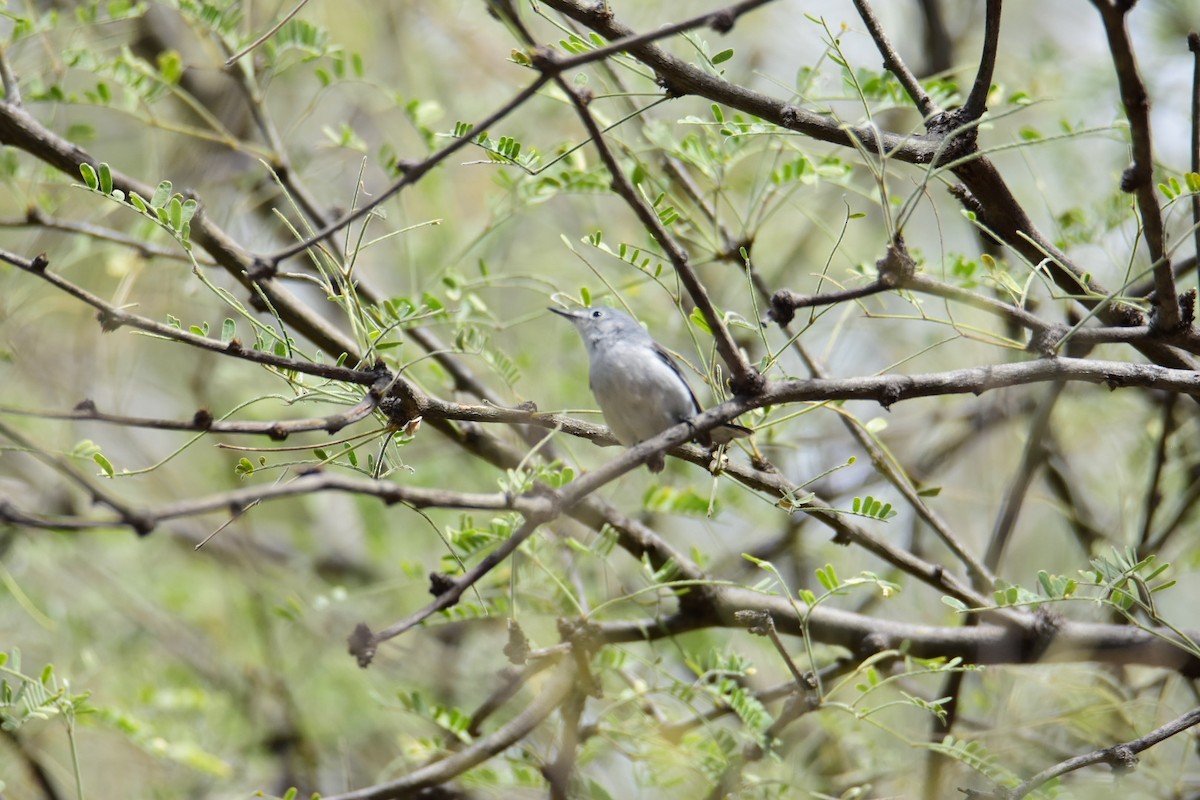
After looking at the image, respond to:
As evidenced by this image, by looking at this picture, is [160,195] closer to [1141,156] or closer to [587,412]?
[587,412]

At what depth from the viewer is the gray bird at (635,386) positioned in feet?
8.82

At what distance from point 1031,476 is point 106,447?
475 cm

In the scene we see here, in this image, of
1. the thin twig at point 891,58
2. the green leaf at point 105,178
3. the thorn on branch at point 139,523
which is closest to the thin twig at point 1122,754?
the thin twig at point 891,58

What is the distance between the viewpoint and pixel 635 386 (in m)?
2.74

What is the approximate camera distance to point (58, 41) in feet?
13.4

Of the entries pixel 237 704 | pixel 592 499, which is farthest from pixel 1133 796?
pixel 237 704

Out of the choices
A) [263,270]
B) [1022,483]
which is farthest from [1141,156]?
[1022,483]

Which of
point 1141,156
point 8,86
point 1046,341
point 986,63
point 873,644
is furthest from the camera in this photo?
point 873,644

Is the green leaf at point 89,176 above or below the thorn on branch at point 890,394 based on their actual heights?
below

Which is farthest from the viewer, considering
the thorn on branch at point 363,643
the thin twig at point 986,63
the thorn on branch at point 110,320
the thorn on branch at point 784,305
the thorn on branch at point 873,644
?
the thorn on branch at point 873,644

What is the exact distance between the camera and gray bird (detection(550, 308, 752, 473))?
269 centimetres

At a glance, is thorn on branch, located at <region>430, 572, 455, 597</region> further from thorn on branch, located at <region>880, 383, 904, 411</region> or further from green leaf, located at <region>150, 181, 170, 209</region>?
green leaf, located at <region>150, 181, 170, 209</region>

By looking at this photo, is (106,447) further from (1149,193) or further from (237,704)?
(1149,193)

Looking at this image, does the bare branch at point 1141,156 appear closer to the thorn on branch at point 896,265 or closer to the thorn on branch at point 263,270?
the thorn on branch at point 896,265
